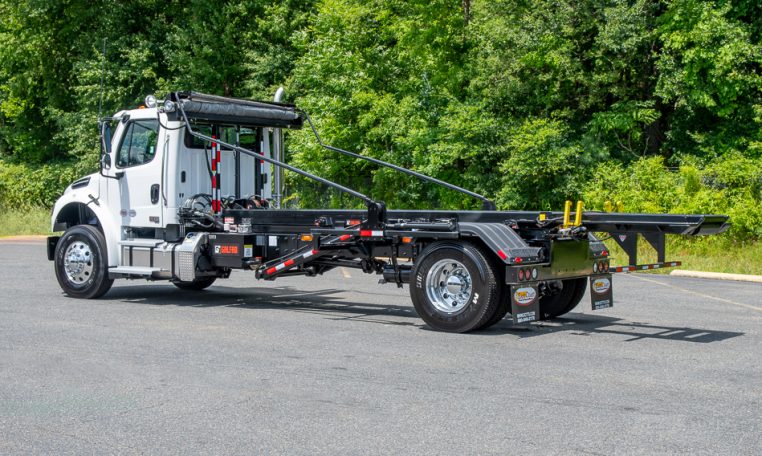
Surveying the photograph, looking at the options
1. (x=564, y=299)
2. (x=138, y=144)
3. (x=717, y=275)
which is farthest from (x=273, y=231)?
(x=717, y=275)

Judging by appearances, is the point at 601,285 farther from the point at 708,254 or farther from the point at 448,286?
the point at 708,254

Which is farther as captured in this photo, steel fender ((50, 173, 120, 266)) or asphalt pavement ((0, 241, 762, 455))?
steel fender ((50, 173, 120, 266))

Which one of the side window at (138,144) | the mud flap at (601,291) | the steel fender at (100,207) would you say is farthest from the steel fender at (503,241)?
the steel fender at (100,207)

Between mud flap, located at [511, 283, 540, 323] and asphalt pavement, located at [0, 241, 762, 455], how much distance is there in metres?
0.26

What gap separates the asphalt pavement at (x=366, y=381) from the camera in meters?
6.23

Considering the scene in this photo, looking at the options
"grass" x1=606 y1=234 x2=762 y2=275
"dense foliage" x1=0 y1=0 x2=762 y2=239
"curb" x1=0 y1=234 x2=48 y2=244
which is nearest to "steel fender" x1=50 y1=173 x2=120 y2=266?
"grass" x1=606 y1=234 x2=762 y2=275

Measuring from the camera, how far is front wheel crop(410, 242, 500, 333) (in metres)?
10.1

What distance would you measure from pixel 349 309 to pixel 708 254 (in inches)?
421

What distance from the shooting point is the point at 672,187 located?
893 inches

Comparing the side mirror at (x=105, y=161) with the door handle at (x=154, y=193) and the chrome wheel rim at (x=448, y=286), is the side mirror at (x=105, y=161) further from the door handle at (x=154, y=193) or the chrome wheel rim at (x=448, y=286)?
the chrome wheel rim at (x=448, y=286)

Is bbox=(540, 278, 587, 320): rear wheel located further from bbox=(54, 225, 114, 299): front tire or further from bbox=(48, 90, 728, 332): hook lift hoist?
bbox=(54, 225, 114, 299): front tire

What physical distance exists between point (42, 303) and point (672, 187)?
14.9 metres

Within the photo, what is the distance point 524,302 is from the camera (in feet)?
33.0

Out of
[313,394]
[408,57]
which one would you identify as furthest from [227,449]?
[408,57]
